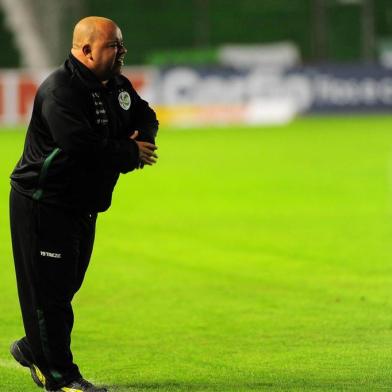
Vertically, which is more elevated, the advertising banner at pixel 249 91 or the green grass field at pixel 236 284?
the green grass field at pixel 236 284

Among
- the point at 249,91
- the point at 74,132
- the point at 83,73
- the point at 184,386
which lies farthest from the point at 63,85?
the point at 249,91

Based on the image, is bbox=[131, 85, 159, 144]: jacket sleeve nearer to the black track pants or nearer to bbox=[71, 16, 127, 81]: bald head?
bbox=[71, 16, 127, 81]: bald head

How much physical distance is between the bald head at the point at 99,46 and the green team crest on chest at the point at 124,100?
0.82 ft

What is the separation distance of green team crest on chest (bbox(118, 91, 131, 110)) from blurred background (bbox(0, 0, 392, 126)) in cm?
2597

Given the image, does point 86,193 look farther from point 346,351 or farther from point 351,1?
point 351,1

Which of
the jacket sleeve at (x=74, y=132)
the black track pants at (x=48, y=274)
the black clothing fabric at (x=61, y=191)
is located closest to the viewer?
the jacket sleeve at (x=74, y=132)

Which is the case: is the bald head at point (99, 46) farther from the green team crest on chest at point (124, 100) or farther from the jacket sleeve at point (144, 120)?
the jacket sleeve at point (144, 120)

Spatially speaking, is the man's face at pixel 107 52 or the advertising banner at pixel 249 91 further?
the advertising banner at pixel 249 91

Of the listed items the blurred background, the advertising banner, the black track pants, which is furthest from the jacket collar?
the blurred background

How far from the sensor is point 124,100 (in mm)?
7117

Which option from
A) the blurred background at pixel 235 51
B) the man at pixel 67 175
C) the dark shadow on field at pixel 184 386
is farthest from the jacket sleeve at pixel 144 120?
the blurred background at pixel 235 51

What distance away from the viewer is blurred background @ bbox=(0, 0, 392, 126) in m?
34.0

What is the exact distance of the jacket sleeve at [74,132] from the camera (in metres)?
6.70

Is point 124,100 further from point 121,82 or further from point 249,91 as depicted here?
point 249,91
